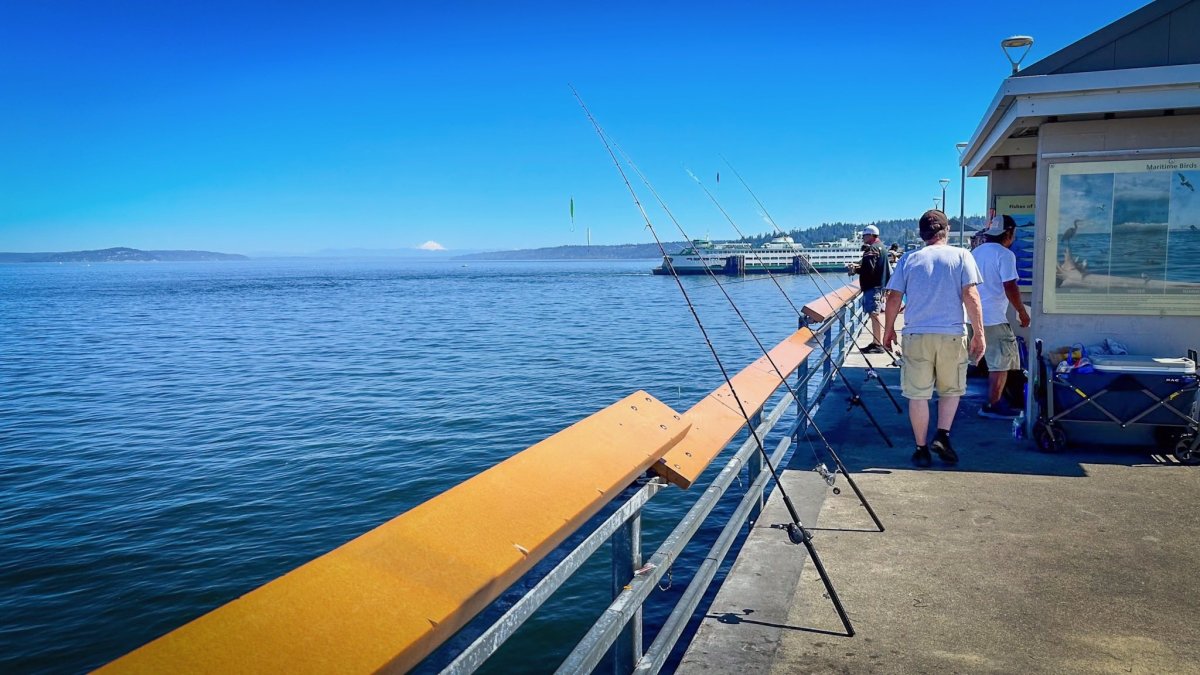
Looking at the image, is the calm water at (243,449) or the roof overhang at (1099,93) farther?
the calm water at (243,449)

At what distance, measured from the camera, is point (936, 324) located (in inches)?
219

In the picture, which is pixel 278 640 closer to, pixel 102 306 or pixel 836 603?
pixel 836 603

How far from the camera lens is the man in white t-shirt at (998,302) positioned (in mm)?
Answer: 6699

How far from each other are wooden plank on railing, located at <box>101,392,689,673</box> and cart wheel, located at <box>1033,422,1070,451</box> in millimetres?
4507

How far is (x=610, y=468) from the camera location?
2.56 metres

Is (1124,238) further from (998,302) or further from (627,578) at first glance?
(627,578)

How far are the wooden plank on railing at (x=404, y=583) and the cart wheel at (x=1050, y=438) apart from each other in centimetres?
451

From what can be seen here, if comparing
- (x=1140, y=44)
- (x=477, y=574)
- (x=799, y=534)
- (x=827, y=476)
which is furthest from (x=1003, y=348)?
(x=477, y=574)

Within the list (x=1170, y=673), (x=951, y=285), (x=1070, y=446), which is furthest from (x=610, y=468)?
(x=1070, y=446)

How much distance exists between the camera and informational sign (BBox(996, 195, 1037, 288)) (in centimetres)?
945

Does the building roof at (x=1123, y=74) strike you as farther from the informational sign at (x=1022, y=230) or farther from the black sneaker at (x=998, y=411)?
the informational sign at (x=1022, y=230)

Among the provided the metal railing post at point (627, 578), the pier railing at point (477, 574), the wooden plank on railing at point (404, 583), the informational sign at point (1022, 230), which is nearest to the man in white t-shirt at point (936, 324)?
the pier railing at point (477, 574)

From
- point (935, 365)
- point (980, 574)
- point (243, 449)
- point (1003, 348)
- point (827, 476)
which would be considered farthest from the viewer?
point (243, 449)

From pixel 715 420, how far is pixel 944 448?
8.06ft
